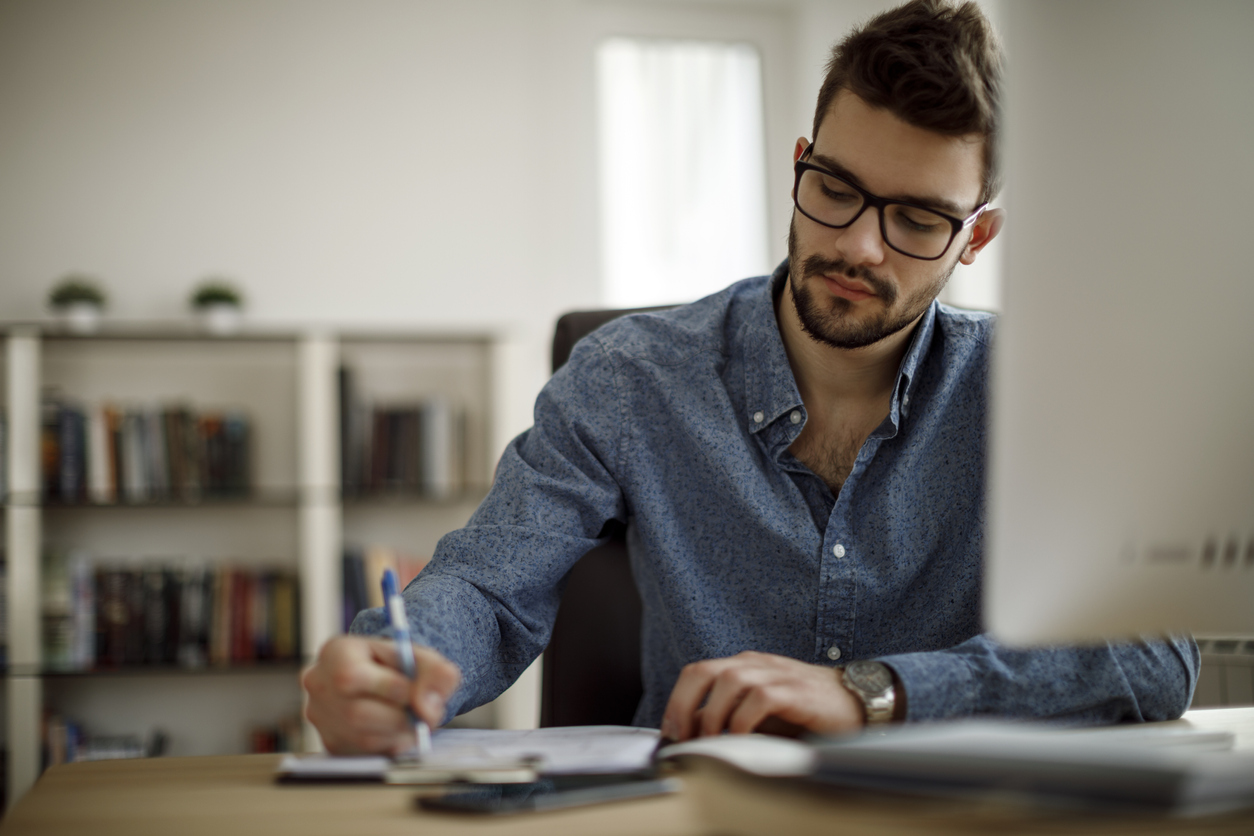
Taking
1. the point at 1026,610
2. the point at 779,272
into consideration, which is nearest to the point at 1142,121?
the point at 1026,610

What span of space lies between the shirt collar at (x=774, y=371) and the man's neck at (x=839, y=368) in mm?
28

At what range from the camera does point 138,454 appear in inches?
101

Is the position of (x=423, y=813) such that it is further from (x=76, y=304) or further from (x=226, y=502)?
(x=76, y=304)

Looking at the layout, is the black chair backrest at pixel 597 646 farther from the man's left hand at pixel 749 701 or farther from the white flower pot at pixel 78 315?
the white flower pot at pixel 78 315

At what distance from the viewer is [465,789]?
0.53m

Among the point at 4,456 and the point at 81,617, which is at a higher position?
the point at 4,456

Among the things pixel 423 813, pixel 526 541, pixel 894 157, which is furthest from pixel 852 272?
pixel 423 813

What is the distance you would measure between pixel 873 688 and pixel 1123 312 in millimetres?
374

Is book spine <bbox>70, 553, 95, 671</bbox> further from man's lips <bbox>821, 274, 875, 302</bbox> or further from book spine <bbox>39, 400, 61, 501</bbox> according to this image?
man's lips <bbox>821, 274, 875, 302</bbox>

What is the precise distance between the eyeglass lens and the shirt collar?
0.34 ft

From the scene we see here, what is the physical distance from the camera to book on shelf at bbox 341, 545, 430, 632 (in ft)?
8.56

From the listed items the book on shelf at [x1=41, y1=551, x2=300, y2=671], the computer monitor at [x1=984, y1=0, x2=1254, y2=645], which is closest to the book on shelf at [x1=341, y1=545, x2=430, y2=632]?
the book on shelf at [x1=41, y1=551, x2=300, y2=671]

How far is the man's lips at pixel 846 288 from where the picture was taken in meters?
1.09

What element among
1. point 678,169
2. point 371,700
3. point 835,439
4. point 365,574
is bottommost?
point 365,574
